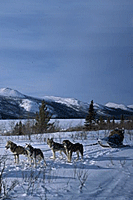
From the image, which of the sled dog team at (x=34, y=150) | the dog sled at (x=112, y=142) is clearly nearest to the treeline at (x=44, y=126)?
the dog sled at (x=112, y=142)

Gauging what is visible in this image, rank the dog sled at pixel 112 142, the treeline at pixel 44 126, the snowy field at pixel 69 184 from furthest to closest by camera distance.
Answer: the treeline at pixel 44 126 < the dog sled at pixel 112 142 < the snowy field at pixel 69 184

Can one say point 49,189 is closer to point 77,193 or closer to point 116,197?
point 77,193

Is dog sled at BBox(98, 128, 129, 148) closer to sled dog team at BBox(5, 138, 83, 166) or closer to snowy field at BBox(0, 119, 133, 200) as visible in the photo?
sled dog team at BBox(5, 138, 83, 166)

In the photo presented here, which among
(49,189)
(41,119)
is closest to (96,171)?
(49,189)

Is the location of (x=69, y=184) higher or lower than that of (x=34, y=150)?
lower

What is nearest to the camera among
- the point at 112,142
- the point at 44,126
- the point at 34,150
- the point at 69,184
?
the point at 69,184

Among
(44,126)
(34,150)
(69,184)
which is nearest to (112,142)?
(34,150)

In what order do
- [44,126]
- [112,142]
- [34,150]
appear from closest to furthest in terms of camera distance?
[34,150], [112,142], [44,126]

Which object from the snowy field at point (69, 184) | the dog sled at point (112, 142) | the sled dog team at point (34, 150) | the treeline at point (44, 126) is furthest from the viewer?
the treeline at point (44, 126)

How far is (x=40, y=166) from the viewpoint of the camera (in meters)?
7.27

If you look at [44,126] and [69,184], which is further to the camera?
[44,126]

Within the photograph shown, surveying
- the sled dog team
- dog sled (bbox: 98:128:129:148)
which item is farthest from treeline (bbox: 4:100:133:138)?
the sled dog team

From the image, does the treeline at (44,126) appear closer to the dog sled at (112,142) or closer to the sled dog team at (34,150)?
the dog sled at (112,142)

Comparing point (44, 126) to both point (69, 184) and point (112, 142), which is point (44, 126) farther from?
point (69, 184)
